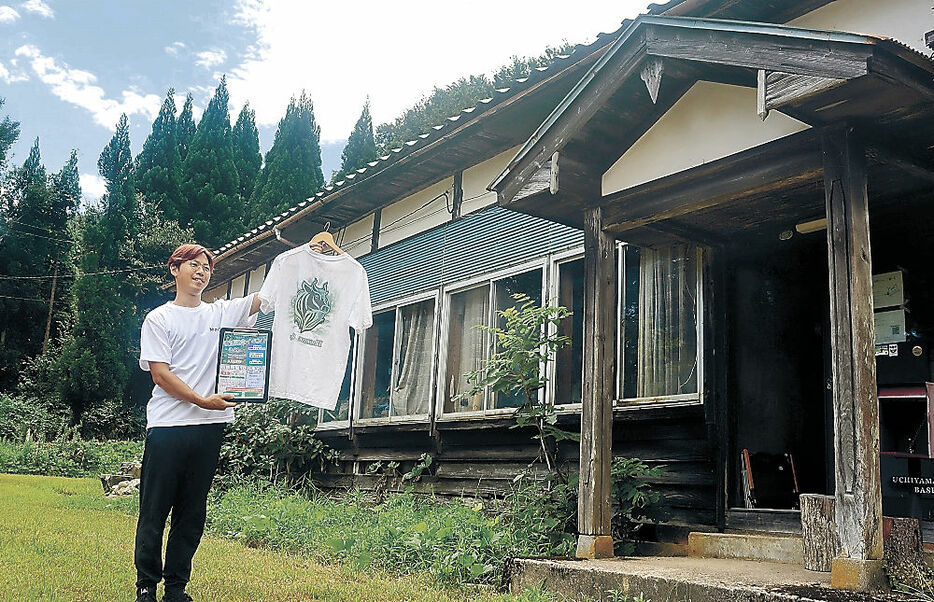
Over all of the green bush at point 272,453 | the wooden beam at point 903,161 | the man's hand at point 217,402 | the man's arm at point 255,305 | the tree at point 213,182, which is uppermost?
the tree at point 213,182

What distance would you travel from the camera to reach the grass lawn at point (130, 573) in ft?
14.5

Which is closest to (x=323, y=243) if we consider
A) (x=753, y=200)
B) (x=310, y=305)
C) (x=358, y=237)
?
(x=310, y=305)

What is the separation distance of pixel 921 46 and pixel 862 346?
2.12 metres

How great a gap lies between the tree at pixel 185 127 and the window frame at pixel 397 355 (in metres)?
25.7

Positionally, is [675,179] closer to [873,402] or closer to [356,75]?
[873,402]

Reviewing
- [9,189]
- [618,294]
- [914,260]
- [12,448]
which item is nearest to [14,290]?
[9,189]

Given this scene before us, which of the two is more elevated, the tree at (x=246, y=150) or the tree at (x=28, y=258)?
the tree at (x=246, y=150)

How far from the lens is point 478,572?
5.09 meters

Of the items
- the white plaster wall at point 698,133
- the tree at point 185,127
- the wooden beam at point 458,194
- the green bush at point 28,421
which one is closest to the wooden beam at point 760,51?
the white plaster wall at point 698,133

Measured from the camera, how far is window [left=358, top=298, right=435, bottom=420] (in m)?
9.09

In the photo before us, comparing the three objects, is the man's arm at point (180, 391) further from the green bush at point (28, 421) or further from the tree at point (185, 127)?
the tree at point (185, 127)

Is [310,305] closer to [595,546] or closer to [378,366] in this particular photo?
[595,546]

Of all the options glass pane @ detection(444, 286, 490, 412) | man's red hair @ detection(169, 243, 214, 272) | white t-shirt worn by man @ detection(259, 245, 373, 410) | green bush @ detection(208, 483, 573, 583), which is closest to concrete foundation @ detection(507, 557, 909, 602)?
green bush @ detection(208, 483, 573, 583)

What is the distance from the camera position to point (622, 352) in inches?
257
